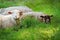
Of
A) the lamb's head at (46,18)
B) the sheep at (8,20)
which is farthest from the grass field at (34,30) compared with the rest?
the sheep at (8,20)

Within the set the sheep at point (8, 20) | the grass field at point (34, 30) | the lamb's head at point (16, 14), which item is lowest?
the grass field at point (34, 30)

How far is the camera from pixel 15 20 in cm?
641

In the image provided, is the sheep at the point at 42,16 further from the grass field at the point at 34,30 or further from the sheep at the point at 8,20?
the sheep at the point at 8,20

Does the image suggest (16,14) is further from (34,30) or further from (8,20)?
(34,30)

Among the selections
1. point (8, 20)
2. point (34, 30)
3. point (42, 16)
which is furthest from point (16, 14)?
point (34, 30)

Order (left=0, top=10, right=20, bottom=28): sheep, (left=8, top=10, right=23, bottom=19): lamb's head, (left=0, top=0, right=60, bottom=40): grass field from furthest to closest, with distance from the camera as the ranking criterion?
(left=8, top=10, right=23, bottom=19): lamb's head < (left=0, top=10, right=20, bottom=28): sheep < (left=0, top=0, right=60, bottom=40): grass field

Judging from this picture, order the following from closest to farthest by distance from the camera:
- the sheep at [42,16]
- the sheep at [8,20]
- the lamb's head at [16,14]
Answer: the sheep at [8,20]
the lamb's head at [16,14]
the sheep at [42,16]

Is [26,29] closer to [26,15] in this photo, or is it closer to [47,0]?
[26,15]

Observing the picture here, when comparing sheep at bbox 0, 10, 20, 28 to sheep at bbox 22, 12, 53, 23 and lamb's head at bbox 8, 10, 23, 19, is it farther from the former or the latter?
sheep at bbox 22, 12, 53, 23

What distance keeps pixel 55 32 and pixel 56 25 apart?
512mm

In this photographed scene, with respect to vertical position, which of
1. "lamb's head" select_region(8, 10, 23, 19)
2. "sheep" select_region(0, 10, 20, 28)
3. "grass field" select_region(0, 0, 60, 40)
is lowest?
"grass field" select_region(0, 0, 60, 40)

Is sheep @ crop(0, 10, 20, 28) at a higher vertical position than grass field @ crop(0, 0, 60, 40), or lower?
higher

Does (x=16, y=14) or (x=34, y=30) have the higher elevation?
(x=16, y=14)

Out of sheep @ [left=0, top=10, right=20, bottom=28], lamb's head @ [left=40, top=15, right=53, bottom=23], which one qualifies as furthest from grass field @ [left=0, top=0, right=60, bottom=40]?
sheep @ [left=0, top=10, right=20, bottom=28]
